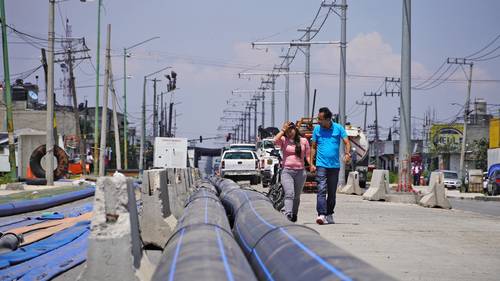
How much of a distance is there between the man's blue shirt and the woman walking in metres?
0.25

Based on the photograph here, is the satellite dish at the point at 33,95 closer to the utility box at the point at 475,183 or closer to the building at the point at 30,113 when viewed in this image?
the building at the point at 30,113

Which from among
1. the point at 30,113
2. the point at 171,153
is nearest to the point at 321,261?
the point at 171,153

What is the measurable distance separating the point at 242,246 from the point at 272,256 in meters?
1.35

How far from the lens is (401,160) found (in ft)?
71.1

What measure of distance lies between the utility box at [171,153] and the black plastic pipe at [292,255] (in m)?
47.6

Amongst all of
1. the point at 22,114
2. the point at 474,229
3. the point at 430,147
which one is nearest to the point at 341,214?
the point at 474,229

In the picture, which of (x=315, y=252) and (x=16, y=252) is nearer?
(x=315, y=252)

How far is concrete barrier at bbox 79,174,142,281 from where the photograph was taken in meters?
4.86

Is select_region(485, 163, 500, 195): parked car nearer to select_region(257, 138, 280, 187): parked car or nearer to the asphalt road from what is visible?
select_region(257, 138, 280, 187): parked car

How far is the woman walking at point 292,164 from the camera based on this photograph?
11.8m

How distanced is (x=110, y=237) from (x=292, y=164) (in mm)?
7171

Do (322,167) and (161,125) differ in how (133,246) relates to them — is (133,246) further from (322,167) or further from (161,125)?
(161,125)

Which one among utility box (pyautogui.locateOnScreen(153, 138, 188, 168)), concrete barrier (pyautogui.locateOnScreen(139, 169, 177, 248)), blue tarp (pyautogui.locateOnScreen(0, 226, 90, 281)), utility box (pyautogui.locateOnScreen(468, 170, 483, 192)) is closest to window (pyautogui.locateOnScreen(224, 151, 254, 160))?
utility box (pyautogui.locateOnScreen(153, 138, 188, 168))

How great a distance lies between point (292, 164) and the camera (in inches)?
468
